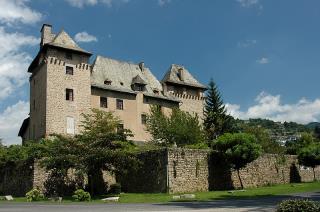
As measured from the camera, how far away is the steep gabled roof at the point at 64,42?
50.6 metres

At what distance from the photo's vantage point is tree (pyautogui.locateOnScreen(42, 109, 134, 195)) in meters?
29.0

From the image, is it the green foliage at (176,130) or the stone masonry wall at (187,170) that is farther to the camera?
the green foliage at (176,130)

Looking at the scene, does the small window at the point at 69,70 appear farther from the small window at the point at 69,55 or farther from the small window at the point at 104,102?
the small window at the point at 104,102

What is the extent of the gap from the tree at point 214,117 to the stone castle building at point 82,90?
135 inches

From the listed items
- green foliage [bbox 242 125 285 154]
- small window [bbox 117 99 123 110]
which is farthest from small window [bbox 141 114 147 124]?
green foliage [bbox 242 125 285 154]

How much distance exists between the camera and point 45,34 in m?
52.2

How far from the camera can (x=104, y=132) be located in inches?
1227

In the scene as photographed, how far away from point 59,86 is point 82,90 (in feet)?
9.14

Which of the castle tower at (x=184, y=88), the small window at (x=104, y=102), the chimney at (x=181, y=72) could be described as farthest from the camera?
the chimney at (x=181, y=72)

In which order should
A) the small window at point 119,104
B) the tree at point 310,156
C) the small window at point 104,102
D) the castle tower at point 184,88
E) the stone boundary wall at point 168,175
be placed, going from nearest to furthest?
1. the stone boundary wall at point 168,175
2. the tree at point 310,156
3. the small window at point 104,102
4. the small window at point 119,104
5. the castle tower at point 184,88

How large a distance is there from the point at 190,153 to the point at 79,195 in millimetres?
9328

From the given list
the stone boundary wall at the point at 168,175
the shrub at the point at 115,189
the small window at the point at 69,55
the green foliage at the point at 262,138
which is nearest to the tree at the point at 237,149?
the stone boundary wall at the point at 168,175

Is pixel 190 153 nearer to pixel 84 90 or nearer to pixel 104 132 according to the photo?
pixel 104 132

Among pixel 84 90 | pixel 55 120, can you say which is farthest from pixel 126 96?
pixel 55 120
